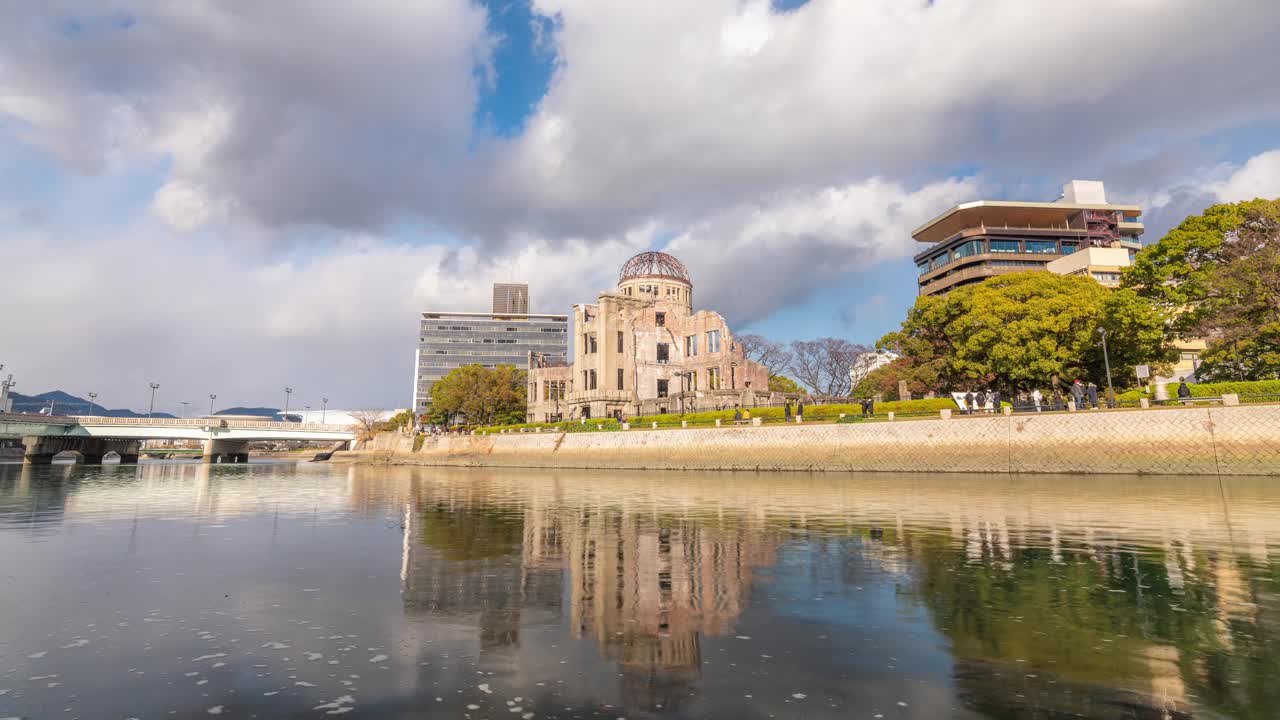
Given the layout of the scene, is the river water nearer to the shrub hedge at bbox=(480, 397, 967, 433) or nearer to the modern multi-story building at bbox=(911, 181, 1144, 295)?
the shrub hedge at bbox=(480, 397, 967, 433)

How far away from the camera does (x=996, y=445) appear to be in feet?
125

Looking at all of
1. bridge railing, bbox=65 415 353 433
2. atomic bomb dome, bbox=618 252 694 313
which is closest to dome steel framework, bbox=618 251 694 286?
atomic bomb dome, bbox=618 252 694 313

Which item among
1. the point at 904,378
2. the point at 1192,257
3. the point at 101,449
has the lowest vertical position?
the point at 101,449

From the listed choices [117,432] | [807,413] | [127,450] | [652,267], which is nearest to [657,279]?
[652,267]

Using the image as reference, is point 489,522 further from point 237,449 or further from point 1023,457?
point 237,449

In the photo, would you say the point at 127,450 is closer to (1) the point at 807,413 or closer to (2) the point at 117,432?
(2) the point at 117,432

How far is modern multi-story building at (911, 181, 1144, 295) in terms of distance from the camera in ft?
342

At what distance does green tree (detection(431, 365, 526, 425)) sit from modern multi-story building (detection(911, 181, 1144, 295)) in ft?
248

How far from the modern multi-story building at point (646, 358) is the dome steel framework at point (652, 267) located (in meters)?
3.51

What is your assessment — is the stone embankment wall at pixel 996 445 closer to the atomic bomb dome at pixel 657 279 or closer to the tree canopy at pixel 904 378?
the tree canopy at pixel 904 378

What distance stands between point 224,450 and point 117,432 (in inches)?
1251

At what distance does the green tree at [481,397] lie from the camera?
103 meters

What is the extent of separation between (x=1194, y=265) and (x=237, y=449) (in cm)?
14867

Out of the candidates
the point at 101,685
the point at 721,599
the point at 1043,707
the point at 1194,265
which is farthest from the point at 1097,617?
the point at 1194,265
